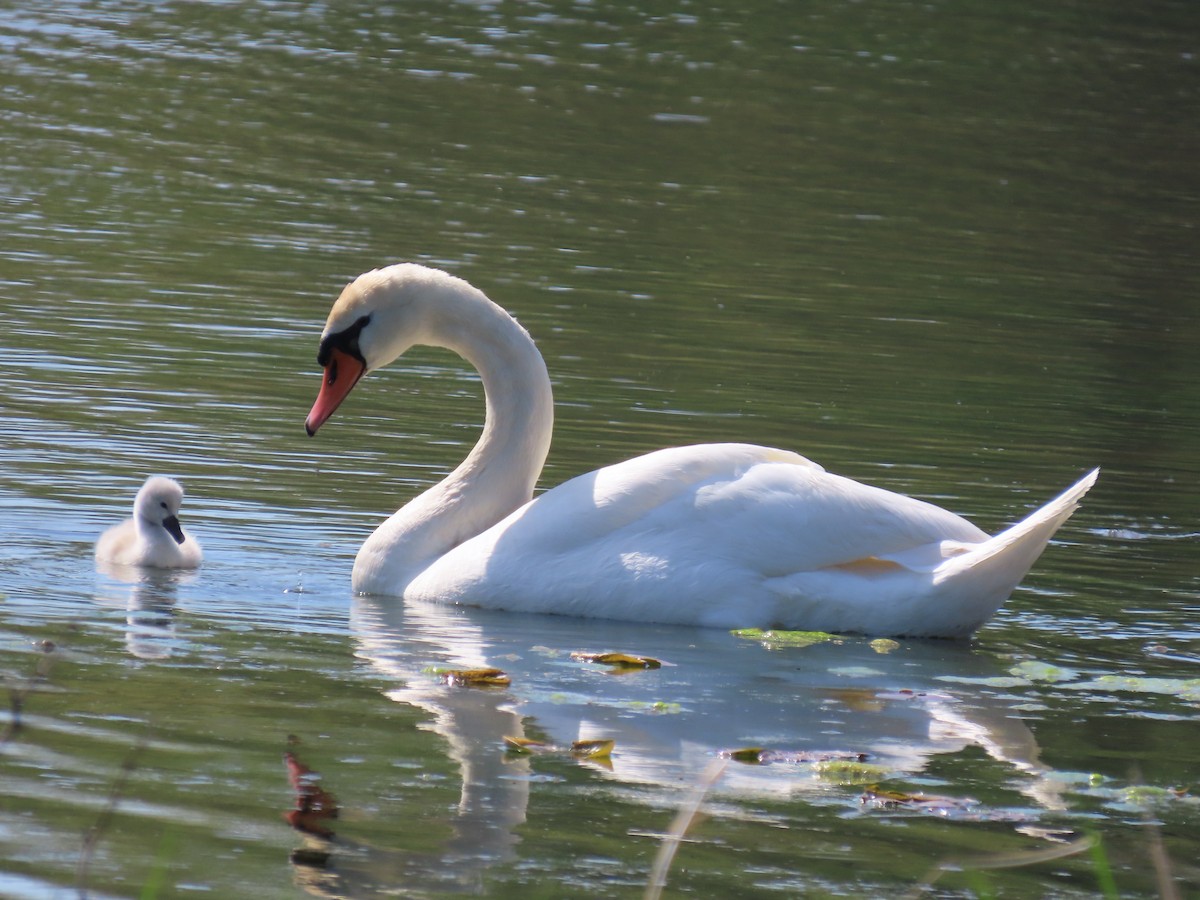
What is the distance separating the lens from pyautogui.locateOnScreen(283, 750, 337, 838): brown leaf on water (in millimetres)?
5695

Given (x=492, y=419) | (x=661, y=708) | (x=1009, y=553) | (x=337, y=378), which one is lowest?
(x=661, y=708)

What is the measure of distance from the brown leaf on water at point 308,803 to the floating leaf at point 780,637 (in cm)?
250

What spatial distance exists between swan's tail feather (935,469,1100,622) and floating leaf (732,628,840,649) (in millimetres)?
534

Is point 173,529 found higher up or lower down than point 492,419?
lower down

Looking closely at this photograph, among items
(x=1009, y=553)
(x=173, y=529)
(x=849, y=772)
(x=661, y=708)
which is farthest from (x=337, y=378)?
(x=849, y=772)

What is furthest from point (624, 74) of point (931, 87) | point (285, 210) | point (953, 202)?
point (285, 210)

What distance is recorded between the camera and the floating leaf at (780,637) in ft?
27.2

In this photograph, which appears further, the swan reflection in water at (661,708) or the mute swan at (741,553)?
the mute swan at (741,553)

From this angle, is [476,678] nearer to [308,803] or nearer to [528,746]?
[528,746]

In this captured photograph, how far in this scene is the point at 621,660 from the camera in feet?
25.6

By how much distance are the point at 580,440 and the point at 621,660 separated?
444cm

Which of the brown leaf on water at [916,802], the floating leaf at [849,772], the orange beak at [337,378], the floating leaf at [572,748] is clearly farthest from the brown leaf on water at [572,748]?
the orange beak at [337,378]

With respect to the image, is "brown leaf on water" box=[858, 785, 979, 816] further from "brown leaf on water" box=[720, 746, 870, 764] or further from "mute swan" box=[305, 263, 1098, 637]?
"mute swan" box=[305, 263, 1098, 637]

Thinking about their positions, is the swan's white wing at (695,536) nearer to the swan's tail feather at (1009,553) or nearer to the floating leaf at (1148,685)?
the swan's tail feather at (1009,553)
